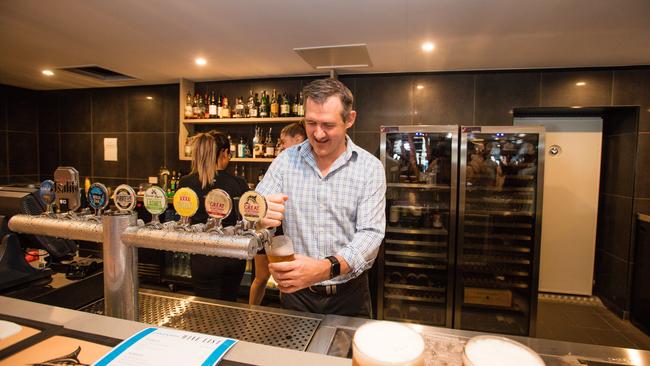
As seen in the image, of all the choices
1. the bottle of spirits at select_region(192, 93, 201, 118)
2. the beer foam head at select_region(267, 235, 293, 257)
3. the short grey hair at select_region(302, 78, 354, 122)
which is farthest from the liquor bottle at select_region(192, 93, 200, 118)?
the beer foam head at select_region(267, 235, 293, 257)

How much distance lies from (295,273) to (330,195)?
0.64 metres

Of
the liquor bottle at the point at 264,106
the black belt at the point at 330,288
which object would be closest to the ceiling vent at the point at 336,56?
the liquor bottle at the point at 264,106

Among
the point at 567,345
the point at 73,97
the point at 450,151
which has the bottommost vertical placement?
the point at 567,345

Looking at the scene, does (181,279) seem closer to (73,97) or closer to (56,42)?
(56,42)

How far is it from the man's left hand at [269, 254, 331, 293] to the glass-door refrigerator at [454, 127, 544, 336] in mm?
2676

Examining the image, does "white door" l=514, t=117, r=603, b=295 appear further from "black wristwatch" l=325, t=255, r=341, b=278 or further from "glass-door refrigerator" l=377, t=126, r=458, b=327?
"black wristwatch" l=325, t=255, r=341, b=278

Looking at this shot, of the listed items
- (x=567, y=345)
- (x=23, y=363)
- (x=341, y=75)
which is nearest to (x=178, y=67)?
(x=341, y=75)

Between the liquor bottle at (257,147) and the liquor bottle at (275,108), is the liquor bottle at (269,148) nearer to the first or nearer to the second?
the liquor bottle at (257,147)

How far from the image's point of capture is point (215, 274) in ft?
7.80

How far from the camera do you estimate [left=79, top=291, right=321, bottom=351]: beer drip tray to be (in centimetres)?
91

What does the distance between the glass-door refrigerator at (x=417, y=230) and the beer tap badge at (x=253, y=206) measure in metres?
2.70

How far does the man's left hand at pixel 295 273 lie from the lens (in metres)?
0.95

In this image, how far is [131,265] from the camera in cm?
86

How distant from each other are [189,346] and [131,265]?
11.6 inches
